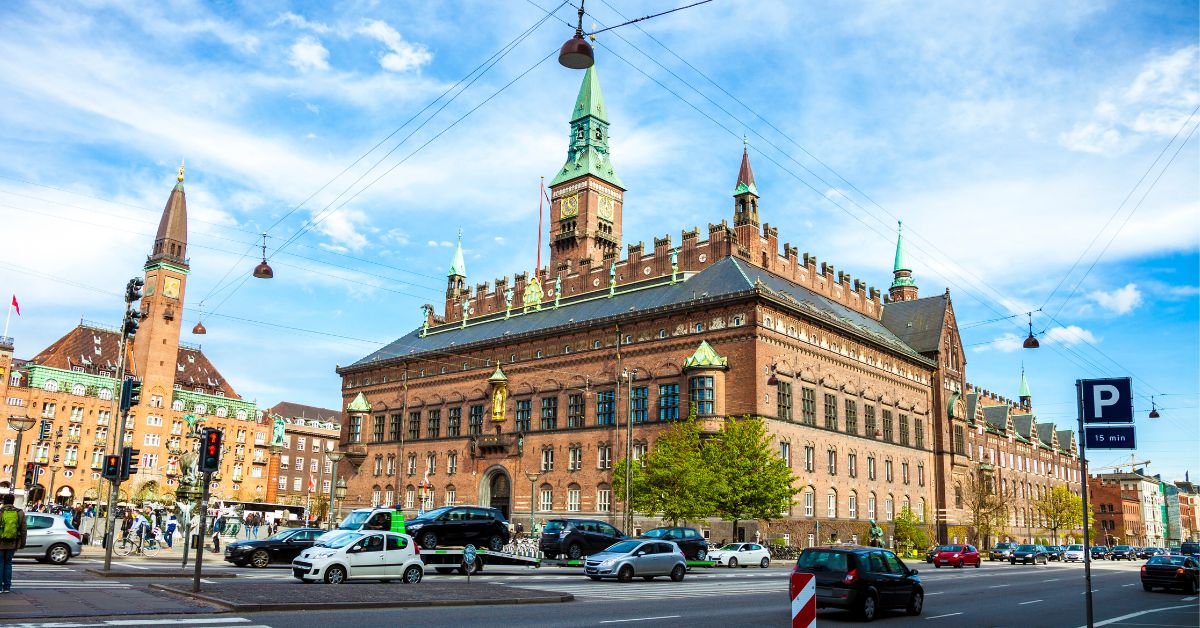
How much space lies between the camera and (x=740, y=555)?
41.8 m

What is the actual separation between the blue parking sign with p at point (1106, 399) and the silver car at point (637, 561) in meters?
16.9

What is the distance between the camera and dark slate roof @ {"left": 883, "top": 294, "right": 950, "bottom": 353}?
72.8 meters

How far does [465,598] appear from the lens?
63.8 feet

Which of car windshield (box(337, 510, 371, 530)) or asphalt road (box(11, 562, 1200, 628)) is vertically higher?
car windshield (box(337, 510, 371, 530))

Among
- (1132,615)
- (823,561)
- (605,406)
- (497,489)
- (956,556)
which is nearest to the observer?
(823,561)

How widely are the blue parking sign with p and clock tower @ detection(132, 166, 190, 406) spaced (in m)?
105

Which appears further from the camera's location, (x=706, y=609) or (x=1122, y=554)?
(x=1122, y=554)

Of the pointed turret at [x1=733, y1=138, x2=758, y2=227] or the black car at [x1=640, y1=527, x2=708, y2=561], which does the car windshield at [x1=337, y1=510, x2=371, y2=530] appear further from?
the pointed turret at [x1=733, y1=138, x2=758, y2=227]

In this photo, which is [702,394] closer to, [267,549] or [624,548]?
[624,548]

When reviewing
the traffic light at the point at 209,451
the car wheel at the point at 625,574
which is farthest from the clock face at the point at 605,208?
the traffic light at the point at 209,451

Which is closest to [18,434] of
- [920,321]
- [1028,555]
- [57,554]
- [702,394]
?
[57,554]

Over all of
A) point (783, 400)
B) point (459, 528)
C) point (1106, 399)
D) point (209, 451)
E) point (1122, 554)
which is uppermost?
point (783, 400)

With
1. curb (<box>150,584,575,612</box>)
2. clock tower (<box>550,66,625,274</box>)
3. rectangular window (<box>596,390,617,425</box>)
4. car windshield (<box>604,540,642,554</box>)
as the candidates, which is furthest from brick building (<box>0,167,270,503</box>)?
curb (<box>150,584,575,612</box>)

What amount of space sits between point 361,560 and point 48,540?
1112 cm
